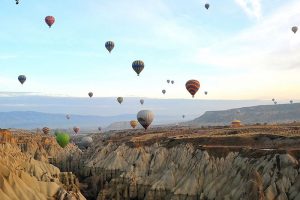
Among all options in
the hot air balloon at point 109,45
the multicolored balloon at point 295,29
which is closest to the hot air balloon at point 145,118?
the hot air balloon at point 109,45

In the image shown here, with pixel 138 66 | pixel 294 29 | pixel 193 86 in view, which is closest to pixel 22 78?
pixel 138 66

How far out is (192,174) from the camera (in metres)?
65.8

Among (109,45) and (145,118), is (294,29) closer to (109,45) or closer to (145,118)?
(109,45)

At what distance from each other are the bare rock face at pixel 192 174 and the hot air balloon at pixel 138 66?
25557 millimetres

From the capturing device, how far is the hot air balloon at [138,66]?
118031mm

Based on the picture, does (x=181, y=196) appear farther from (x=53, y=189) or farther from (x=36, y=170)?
(x=36, y=170)

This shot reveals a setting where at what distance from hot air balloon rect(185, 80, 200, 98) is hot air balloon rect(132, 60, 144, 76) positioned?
12982 millimetres

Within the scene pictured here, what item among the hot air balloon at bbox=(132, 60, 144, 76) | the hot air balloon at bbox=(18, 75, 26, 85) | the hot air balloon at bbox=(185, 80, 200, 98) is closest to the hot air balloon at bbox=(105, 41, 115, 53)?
the hot air balloon at bbox=(132, 60, 144, 76)

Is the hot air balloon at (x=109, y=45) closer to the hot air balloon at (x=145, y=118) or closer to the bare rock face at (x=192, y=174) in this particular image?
the hot air balloon at (x=145, y=118)

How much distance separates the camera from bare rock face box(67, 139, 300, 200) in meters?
51.9

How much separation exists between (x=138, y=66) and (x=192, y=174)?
186ft

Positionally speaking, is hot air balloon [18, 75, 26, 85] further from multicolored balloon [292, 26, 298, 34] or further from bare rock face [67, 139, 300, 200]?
multicolored balloon [292, 26, 298, 34]

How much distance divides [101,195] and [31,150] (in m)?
59.9

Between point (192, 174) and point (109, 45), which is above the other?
point (109, 45)
